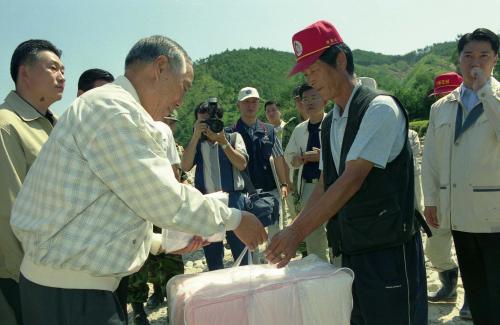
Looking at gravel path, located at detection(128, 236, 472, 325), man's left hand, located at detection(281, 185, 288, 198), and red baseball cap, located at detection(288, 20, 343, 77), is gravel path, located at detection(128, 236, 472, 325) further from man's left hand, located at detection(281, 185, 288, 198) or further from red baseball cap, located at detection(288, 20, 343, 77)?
red baseball cap, located at detection(288, 20, 343, 77)

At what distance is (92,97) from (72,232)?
0.52 metres

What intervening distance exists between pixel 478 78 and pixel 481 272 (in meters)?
1.41

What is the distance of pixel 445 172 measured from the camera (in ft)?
11.4

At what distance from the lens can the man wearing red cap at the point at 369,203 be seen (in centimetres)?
221

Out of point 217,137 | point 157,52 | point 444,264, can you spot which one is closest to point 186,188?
point 157,52

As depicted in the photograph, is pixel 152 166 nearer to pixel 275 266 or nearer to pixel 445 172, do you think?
pixel 275 266

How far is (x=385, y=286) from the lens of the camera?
225 centimetres

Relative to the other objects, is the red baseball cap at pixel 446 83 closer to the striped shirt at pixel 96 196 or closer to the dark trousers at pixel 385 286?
the dark trousers at pixel 385 286

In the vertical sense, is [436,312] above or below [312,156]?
below

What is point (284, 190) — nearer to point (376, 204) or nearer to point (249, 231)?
point (376, 204)

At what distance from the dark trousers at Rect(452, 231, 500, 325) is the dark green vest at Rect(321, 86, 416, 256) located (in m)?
1.16

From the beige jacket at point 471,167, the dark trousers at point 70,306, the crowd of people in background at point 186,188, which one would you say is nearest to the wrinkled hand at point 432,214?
the crowd of people in background at point 186,188

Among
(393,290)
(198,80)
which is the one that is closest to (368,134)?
(393,290)

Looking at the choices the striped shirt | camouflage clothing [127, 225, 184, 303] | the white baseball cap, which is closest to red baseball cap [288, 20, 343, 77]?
the striped shirt
